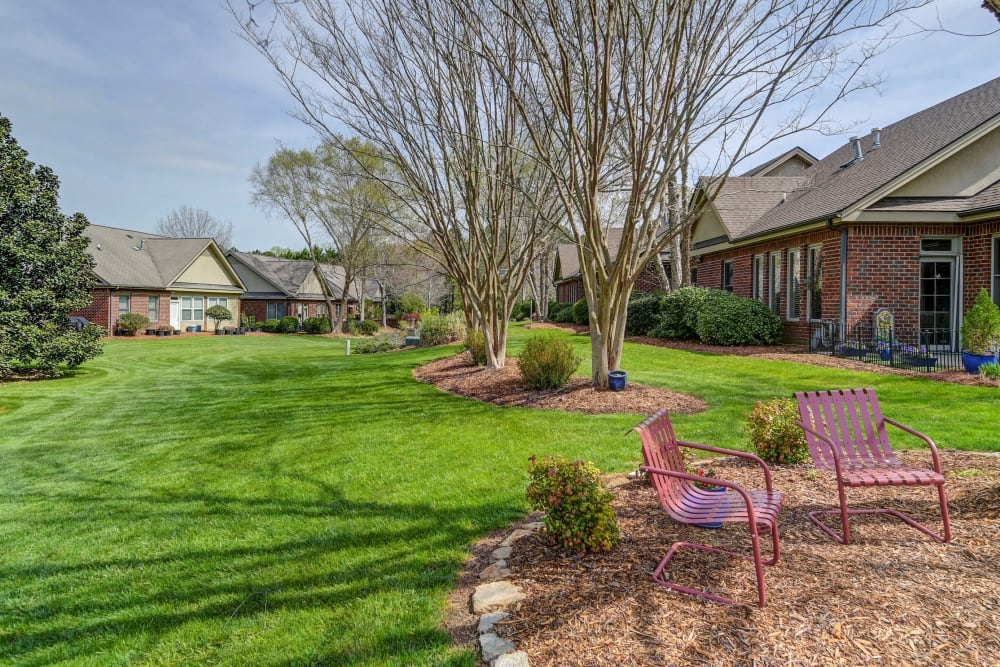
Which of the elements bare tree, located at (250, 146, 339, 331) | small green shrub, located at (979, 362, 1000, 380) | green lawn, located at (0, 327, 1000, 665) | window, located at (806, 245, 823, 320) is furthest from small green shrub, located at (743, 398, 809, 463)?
bare tree, located at (250, 146, 339, 331)

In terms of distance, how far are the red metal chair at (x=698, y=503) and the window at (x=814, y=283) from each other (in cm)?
1289

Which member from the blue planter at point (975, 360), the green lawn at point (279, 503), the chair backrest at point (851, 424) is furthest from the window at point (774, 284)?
the chair backrest at point (851, 424)

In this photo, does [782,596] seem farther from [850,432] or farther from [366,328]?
[366,328]

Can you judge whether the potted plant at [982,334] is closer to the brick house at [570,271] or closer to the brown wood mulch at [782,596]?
the brown wood mulch at [782,596]

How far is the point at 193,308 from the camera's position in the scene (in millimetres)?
35312

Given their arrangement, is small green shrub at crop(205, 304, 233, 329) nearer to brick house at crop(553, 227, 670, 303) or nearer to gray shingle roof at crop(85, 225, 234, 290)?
gray shingle roof at crop(85, 225, 234, 290)

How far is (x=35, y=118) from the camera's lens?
15.2m

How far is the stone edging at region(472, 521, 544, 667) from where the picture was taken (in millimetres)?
2603

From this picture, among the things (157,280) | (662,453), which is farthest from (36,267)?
(157,280)

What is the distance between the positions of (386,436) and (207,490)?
2.25 m

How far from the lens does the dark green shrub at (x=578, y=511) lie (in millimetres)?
3559

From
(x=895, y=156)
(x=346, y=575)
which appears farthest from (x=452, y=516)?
(x=895, y=156)

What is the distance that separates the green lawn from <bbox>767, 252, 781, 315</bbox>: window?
6.04 metres

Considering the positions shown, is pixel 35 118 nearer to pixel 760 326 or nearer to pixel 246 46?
pixel 246 46
